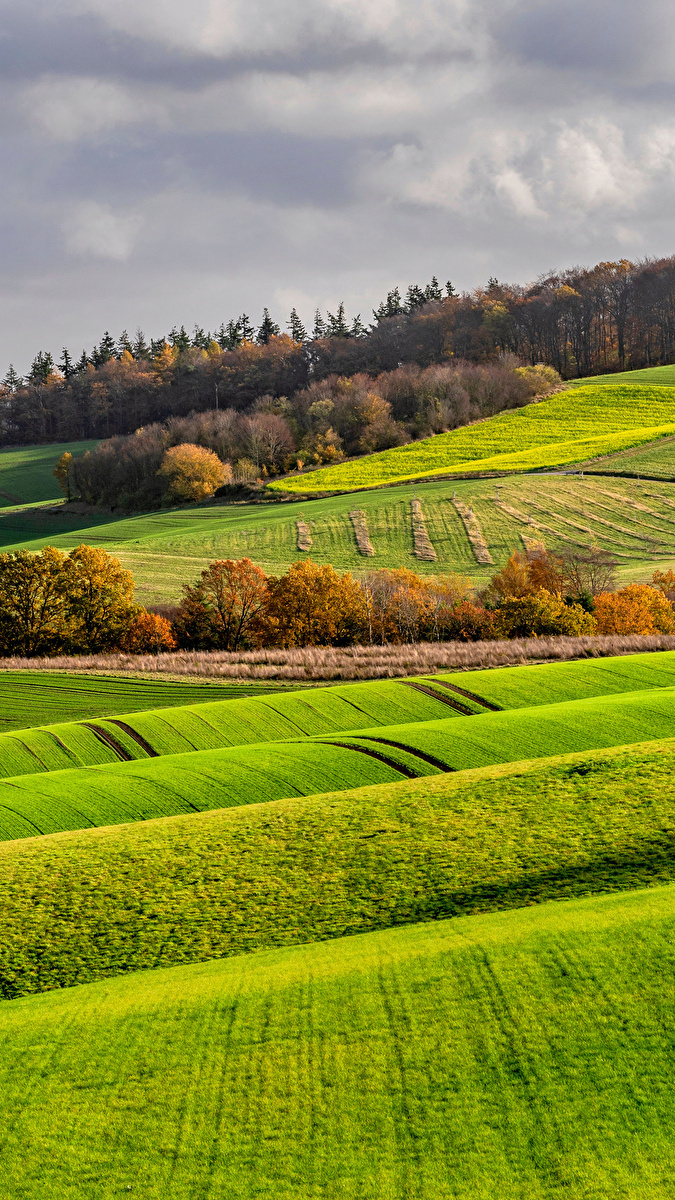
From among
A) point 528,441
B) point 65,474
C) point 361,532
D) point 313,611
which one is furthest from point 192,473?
point 313,611

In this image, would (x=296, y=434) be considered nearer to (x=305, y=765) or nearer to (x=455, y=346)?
(x=455, y=346)

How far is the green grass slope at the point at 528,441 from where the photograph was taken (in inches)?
3644

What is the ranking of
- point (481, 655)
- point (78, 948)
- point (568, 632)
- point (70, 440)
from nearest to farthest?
point (78, 948), point (481, 655), point (568, 632), point (70, 440)

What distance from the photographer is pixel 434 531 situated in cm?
7262

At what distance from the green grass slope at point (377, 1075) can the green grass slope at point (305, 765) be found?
28.8 feet

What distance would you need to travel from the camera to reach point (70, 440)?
174m

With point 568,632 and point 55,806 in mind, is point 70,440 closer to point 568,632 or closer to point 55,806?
point 568,632

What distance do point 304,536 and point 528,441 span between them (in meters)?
37.4

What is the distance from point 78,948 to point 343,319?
175675 mm

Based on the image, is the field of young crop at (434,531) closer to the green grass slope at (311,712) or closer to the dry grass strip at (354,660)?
the dry grass strip at (354,660)

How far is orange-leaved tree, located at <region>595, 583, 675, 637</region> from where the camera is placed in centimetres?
4619

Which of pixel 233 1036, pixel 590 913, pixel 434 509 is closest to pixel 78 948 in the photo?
pixel 233 1036

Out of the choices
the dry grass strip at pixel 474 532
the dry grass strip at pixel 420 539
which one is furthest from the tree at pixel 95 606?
the dry grass strip at pixel 474 532

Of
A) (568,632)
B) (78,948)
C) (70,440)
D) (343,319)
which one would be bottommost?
(568,632)
